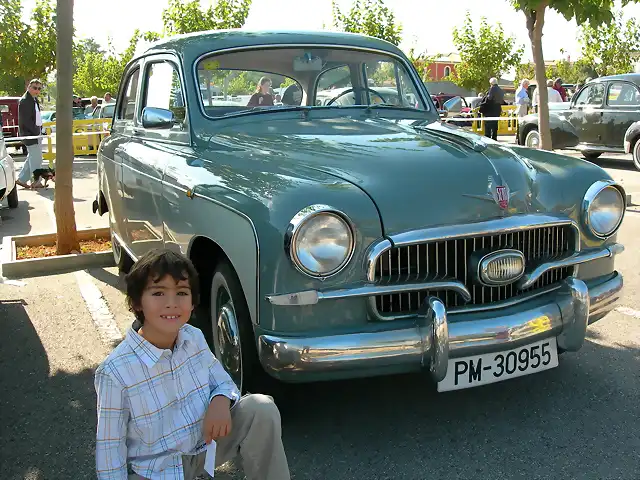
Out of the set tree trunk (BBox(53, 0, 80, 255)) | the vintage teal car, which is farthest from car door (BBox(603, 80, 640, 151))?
the vintage teal car

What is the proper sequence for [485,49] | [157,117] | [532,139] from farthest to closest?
[485,49], [532,139], [157,117]

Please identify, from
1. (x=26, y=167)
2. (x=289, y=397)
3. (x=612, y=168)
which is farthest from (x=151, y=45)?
(x=612, y=168)

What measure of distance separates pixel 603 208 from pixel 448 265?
100 centimetres

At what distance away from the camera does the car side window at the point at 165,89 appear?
4.31 meters

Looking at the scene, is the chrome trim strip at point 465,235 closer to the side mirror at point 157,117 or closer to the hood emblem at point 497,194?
the hood emblem at point 497,194

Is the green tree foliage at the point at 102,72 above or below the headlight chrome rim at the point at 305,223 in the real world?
above

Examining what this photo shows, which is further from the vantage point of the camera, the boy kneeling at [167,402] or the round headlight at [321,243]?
the round headlight at [321,243]

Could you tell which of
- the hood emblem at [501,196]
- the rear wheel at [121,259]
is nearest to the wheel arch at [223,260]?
the hood emblem at [501,196]

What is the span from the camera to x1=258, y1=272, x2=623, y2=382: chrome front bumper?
2859mm

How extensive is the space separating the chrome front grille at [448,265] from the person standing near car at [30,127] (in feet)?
35.7

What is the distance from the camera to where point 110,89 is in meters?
51.4

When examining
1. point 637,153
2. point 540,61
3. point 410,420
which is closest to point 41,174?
point 540,61

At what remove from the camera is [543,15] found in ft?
30.9

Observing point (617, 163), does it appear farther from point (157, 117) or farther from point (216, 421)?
point (216, 421)
